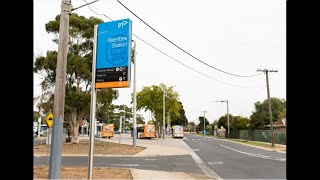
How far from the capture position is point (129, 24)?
10484 mm

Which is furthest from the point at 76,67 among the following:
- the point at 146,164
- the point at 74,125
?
the point at 146,164

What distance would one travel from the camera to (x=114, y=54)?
10617mm

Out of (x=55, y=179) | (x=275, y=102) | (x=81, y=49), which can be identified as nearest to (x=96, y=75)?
(x=55, y=179)

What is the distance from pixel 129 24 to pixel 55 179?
4.67 meters

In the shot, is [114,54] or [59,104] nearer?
[59,104]

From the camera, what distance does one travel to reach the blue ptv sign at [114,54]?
1041cm

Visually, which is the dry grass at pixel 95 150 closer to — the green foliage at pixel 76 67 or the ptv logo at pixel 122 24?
the green foliage at pixel 76 67

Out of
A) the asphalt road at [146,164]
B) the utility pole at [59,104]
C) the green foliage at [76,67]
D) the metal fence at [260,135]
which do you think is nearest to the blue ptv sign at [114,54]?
the utility pole at [59,104]

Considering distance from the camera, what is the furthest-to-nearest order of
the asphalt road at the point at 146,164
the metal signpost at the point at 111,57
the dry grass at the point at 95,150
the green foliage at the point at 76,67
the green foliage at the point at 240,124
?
the green foliage at the point at 240,124 < the green foliage at the point at 76,67 < the dry grass at the point at 95,150 < the asphalt road at the point at 146,164 < the metal signpost at the point at 111,57

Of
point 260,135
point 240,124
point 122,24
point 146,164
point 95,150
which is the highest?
point 122,24

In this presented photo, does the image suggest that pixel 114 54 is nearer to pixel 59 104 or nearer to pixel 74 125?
pixel 59 104

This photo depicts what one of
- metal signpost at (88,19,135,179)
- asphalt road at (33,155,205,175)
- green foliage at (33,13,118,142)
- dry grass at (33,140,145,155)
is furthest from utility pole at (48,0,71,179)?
green foliage at (33,13,118,142)

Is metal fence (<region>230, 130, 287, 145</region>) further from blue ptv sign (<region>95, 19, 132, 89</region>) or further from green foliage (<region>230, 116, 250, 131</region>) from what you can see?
blue ptv sign (<region>95, 19, 132, 89</region>)

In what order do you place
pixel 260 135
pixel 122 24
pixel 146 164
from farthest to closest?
1. pixel 260 135
2. pixel 146 164
3. pixel 122 24
